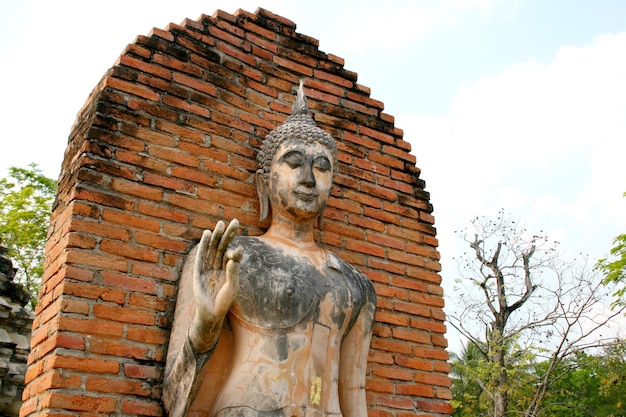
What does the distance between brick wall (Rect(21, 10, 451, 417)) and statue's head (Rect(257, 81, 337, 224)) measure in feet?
0.62

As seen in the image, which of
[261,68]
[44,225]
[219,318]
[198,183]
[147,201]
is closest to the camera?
[219,318]

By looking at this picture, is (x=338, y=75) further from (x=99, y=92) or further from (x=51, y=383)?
(x=51, y=383)

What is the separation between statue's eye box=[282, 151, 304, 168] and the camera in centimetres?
422

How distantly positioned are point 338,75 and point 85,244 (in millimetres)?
2654

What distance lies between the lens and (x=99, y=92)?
13.7 ft

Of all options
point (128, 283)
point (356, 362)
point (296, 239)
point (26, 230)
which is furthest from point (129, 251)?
point (26, 230)

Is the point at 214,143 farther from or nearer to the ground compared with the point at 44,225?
nearer to the ground

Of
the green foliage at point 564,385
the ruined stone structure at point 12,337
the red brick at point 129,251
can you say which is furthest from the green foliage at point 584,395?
the red brick at point 129,251

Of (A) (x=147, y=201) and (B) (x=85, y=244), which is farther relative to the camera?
(A) (x=147, y=201)

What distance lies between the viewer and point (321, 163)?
4250mm

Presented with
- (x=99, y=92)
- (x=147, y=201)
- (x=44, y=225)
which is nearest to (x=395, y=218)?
(x=147, y=201)

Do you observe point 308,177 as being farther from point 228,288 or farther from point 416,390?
point 416,390

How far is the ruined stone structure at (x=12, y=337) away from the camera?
7898 millimetres

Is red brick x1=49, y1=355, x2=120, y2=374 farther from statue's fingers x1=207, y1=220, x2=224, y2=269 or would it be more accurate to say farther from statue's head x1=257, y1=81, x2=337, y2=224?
statue's head x1=257, y1=81, x2=337, y2=224
